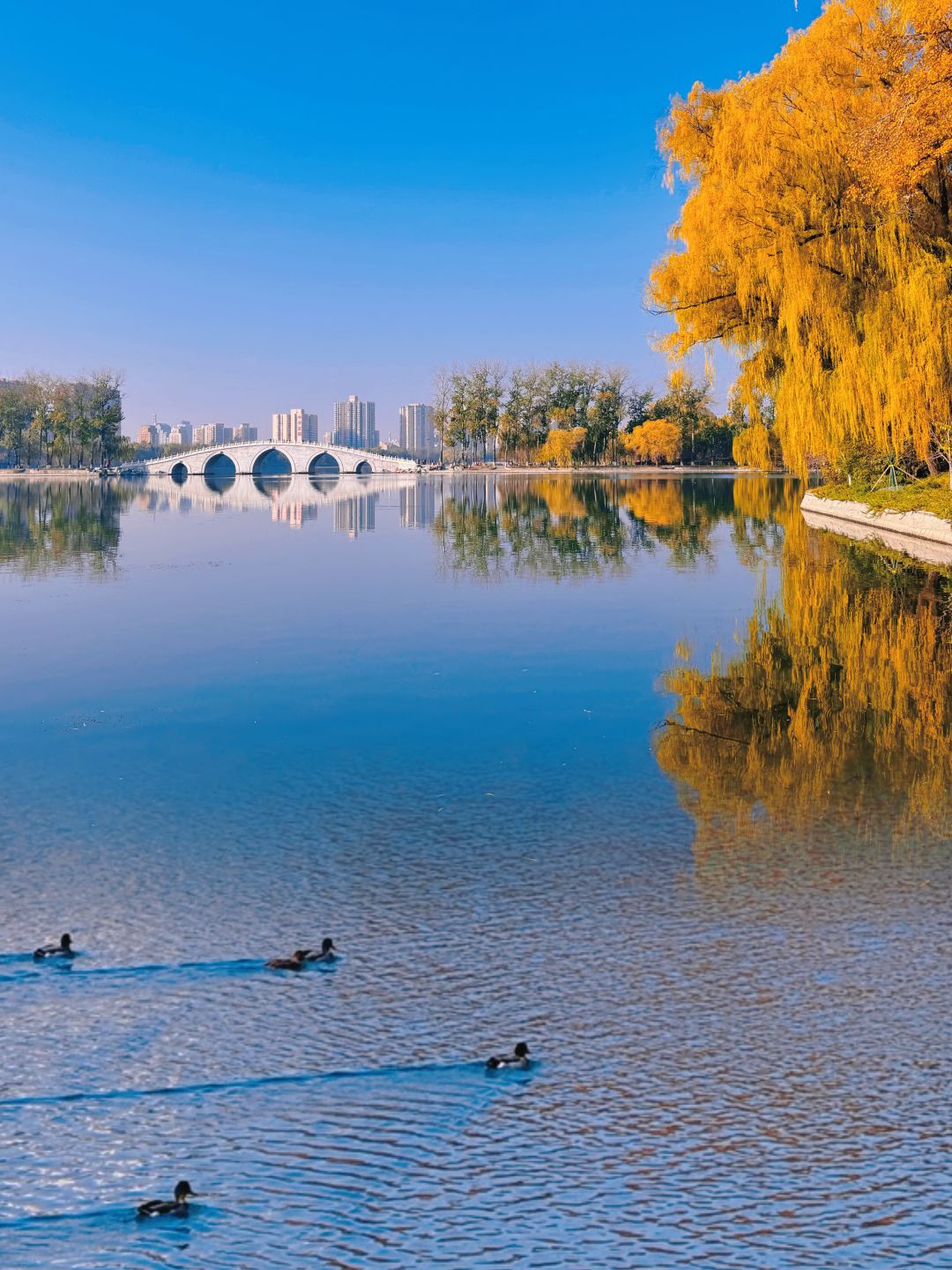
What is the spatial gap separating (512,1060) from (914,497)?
22153mm

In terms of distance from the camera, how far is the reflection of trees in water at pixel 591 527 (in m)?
20.7

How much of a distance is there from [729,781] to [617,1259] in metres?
4.28

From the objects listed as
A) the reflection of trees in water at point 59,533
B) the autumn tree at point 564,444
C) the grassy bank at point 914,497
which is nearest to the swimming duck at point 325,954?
the reflection of trees in water at point 59,533

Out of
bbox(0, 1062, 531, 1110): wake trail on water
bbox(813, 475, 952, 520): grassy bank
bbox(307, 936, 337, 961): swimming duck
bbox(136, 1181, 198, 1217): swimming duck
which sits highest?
bbox(813, 475, 952, 520): grassy bank

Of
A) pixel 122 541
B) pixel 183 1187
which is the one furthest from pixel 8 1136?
pixel 122 541

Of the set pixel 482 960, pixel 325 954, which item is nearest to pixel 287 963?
pixel 325 954

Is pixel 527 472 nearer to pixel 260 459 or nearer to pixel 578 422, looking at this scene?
pixel 578 422

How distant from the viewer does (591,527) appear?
2900 cm

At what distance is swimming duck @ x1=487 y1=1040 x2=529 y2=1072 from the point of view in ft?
12.1

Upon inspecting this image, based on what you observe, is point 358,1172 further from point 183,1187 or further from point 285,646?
point 285,646

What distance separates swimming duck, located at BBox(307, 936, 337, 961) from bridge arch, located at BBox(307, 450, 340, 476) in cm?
11212

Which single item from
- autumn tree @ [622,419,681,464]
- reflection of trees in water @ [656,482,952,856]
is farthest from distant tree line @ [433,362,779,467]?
reflection of trees in water @ [656,482,952,856]

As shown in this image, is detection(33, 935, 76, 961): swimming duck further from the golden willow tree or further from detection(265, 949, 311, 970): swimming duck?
the golden willow tree

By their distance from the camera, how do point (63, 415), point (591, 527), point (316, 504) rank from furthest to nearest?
point (63, 415) < point (316, 504) < point (591, 527)
